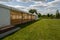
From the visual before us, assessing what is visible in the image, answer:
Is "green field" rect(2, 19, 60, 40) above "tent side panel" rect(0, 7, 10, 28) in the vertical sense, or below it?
below

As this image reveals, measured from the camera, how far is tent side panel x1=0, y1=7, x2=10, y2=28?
11250 millimetres

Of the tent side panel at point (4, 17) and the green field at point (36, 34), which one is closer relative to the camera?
the green field at point (36, 34)

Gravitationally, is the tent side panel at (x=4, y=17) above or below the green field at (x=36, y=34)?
above

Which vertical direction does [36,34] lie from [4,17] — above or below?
below

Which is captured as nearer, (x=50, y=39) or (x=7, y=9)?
(x=50, y=39)

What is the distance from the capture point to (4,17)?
38.6ft

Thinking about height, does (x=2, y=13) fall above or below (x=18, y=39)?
above

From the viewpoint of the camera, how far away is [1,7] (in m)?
11.2

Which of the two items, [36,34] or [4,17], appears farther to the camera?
[4,17]

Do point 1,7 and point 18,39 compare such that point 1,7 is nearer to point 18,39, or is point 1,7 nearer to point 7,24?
point 7,24

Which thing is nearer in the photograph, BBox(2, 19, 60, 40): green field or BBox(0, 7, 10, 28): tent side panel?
BBox(2, 19, 60, 40): green field

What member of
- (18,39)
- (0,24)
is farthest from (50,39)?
(0,24)

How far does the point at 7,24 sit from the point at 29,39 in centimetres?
477

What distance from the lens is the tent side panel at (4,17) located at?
11250mm
